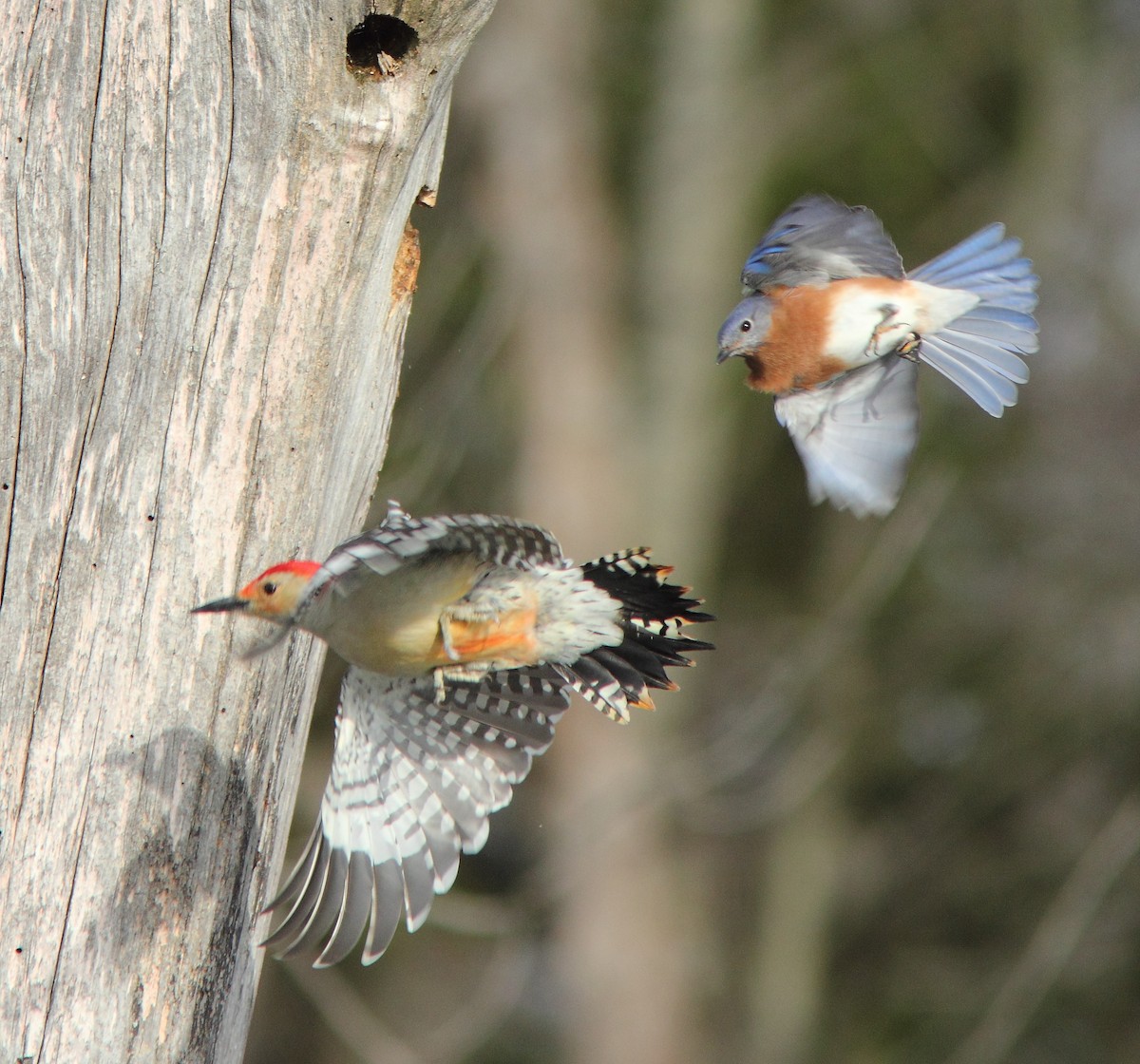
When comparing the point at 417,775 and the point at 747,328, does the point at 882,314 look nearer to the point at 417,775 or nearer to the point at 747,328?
the point at 747,328

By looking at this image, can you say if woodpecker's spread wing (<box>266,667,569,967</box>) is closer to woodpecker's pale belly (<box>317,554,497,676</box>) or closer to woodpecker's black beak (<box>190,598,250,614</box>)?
woodpecker's pale belly (<box>317,554,497,676</box>)

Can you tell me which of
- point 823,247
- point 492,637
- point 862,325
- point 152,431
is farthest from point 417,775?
point 823,247

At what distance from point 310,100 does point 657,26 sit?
8.22 metres

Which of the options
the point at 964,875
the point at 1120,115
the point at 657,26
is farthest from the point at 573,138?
the point at 964,875

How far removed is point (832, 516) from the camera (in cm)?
1126

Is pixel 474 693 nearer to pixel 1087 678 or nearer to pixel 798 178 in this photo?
pixel 1087 678

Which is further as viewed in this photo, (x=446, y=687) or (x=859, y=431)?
(x=446, y=687)

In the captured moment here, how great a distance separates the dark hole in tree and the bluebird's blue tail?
153cm

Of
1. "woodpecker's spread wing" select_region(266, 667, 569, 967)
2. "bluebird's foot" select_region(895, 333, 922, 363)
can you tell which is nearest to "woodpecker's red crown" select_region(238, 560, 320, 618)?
"woodpecker's spread wing" select_region(266, 667, 569, 967)

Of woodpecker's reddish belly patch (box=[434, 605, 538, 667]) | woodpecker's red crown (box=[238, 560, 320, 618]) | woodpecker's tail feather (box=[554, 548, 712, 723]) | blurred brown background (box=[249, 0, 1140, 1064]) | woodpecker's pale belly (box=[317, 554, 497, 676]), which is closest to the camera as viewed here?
woodpecker's red crown (box=[238, 560, 320, 618])

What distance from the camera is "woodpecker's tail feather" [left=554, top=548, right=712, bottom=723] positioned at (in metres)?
3.44

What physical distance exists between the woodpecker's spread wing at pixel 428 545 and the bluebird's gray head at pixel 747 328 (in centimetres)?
79

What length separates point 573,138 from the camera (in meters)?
9.31

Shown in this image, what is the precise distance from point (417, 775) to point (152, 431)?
1256 millimetres
